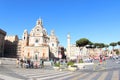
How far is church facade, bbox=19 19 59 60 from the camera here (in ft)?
352

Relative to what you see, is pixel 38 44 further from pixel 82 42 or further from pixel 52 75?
pixel 52 75

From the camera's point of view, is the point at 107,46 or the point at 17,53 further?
the point at 107,46

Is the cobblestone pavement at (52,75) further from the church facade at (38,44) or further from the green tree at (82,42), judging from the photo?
the green tree at (82,42)

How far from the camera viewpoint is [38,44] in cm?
11700

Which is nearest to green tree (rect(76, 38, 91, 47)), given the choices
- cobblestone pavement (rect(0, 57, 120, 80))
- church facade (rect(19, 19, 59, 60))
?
church facade (rect(19, 19, 59, 60))

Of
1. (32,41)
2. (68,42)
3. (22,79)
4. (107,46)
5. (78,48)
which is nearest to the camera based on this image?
(22,79)

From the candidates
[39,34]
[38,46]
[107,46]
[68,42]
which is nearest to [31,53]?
[38,46]

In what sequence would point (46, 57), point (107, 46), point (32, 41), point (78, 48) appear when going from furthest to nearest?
point (107, 46) → point (78, 48) → point (32, 41) → point (46, 57)

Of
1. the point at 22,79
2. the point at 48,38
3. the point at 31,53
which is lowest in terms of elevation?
the point at 22,79

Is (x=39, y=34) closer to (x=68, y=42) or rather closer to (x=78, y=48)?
(x=68, y=42)

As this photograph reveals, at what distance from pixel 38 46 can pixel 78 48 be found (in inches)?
2415

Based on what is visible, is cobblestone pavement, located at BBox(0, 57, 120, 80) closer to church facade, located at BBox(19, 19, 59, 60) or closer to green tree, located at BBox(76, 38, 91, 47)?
church facade, located at BBox(19, 19, 59, 60)

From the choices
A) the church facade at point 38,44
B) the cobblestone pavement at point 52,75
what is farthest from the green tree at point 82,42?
the cobblestone pavement at point 52,75

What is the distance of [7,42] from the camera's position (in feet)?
412
